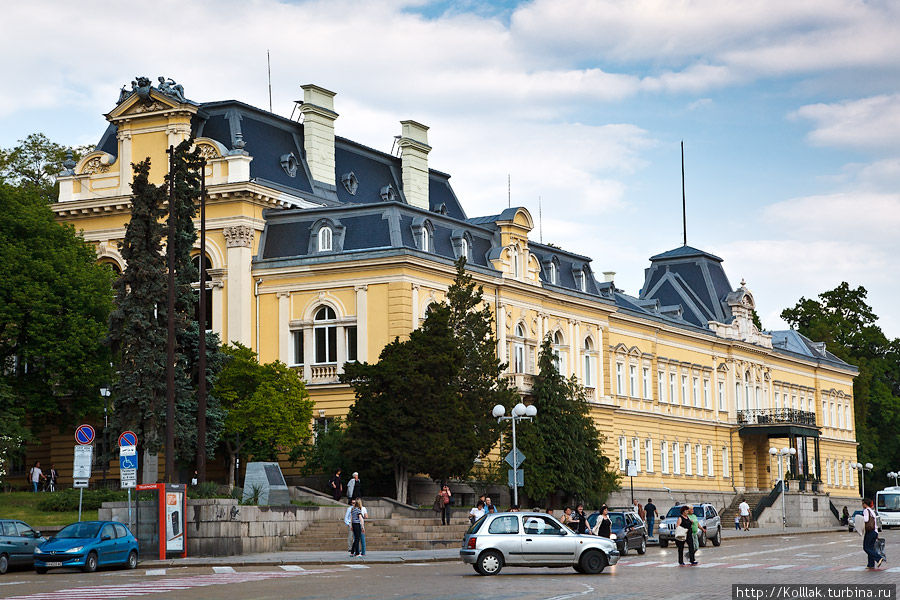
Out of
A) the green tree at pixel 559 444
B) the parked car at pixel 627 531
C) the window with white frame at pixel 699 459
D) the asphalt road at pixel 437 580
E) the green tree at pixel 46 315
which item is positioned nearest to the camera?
the asphalt road at pixel 437 580

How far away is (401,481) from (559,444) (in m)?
10.3

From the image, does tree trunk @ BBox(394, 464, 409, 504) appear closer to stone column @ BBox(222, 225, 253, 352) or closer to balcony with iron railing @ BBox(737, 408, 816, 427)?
stone column @ BBox(222, 225, 253, 352)

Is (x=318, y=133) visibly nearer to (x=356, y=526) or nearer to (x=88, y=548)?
(x=356, y=526)

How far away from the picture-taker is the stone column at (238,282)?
201ft

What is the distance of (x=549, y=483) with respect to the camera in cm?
6044

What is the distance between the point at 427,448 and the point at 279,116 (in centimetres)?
2086

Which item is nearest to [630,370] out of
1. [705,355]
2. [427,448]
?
[705,355]

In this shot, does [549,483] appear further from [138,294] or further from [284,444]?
[138,294]

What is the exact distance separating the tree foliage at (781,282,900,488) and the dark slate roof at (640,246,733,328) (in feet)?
78.0

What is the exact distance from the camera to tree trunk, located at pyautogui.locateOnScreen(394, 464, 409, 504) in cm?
5284

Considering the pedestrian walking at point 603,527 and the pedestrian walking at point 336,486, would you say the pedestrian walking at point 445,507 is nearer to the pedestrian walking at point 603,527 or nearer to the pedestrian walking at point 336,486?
the pedestrian walking at point 336,486

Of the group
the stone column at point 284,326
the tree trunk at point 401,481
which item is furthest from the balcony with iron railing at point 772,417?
the tree trunk at point 401,481

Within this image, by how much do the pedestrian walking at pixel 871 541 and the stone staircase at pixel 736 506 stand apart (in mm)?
51755

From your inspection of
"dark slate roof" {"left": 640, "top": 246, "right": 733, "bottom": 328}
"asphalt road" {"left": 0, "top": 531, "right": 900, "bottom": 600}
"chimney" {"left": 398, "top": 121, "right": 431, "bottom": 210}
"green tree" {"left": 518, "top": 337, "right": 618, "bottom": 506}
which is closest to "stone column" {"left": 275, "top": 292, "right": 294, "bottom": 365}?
"green tree" {"left": 518, "top": 337, "right": 618, "bottom": 506}
